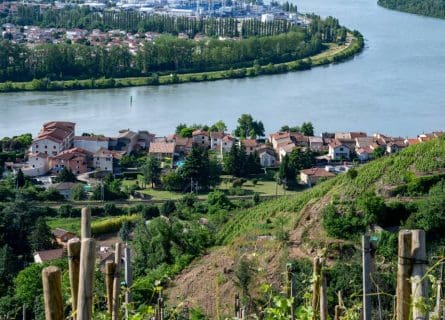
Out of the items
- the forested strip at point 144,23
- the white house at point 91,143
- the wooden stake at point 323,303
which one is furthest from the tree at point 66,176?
the forested strip at point 144,23

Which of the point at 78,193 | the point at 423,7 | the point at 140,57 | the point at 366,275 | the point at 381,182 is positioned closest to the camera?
the point at 366,275

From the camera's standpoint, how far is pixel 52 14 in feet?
59.0

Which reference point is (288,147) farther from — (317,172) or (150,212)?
(150,212)

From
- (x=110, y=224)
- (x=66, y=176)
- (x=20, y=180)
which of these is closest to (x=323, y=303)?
(x=110, y=224)

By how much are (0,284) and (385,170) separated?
210cm

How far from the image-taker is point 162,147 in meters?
8.16

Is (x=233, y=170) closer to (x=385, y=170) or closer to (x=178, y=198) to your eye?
(x=178, y=198)

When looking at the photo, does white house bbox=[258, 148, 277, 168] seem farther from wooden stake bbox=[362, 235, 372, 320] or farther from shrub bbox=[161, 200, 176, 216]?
wooden stake bbox=[362, 235, 372, 320]

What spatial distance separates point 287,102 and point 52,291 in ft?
33.2

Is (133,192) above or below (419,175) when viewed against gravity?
below

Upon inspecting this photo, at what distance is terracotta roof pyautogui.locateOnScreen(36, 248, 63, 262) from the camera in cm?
484

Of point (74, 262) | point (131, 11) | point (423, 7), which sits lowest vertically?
point (131, 11)

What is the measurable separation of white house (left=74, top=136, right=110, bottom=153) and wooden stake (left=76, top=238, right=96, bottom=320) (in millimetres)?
7570

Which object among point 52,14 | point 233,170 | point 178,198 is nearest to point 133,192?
point 178,198
